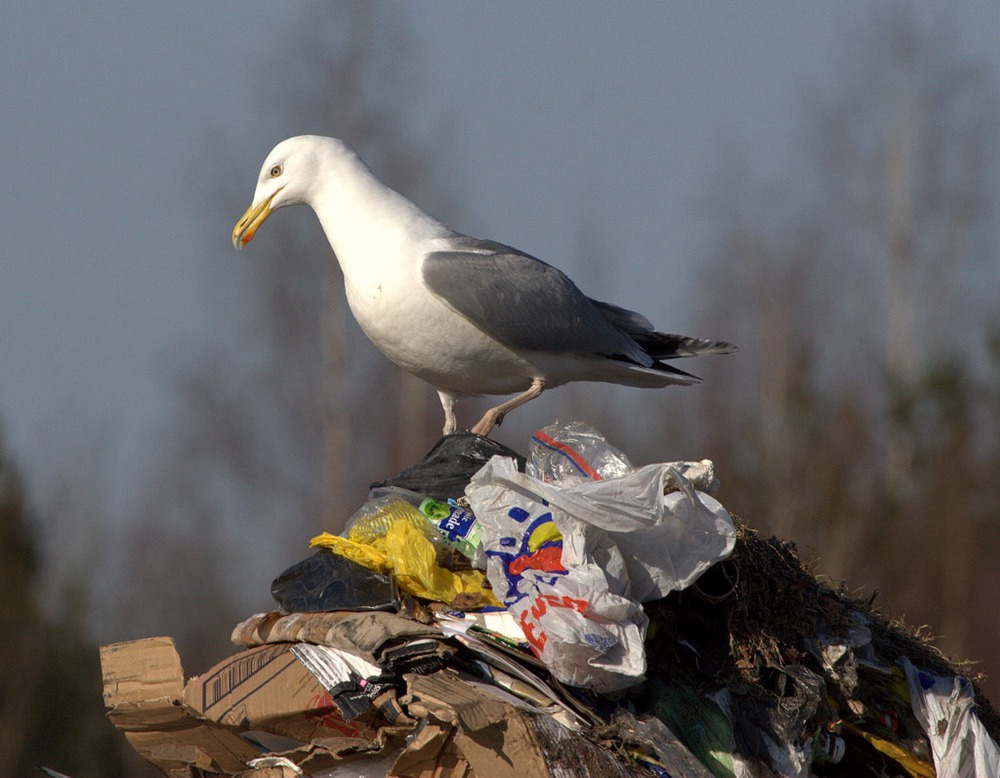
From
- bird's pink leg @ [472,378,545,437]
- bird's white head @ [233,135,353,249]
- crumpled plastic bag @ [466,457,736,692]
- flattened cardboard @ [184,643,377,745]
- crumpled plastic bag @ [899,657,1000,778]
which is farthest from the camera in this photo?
bird's white head @ [233,135,353,249]

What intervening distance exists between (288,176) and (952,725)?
117 inches

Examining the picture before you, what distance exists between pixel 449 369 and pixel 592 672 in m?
1.86

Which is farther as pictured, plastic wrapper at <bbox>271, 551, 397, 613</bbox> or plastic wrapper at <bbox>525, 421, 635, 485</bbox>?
plastic wrapper at <bbox>525, 421, 635, 485</bbox>

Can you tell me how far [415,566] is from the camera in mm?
3686

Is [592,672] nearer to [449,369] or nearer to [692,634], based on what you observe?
[692,634]

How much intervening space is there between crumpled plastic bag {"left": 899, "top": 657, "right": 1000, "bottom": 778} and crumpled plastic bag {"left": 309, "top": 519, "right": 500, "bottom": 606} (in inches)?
54.2

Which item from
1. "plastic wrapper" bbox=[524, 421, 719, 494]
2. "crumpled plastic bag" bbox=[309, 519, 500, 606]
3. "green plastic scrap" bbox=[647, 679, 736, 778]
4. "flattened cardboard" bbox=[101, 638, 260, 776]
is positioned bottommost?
"flattened cardboard" bbox=[101, 638, 260, 776]

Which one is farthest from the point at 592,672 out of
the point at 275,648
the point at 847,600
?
the point at 847,600

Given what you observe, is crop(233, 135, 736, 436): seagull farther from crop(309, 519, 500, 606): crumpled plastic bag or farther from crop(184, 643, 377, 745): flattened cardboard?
crop(184, 643, 377, 745): flattened cardboard

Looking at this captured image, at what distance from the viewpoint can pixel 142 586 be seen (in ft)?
83.0

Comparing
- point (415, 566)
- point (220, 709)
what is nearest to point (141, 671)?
point (220, 709)

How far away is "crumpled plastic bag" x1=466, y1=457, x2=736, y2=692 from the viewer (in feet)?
10.8

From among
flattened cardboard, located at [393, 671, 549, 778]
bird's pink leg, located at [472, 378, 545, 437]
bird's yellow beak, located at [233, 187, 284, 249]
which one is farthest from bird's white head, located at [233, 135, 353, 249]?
flattened cardboard, located at [393, 671, 549, 778]

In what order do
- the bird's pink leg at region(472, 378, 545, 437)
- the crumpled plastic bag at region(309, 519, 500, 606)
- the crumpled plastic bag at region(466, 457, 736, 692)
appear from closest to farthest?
the crumpled plastic bag at region(466, 457, 736, 692) → the crumpled plastic bag at region(309, 519, 500, 606) → the bird's pink leg at region(472, 378, 545, 437)
